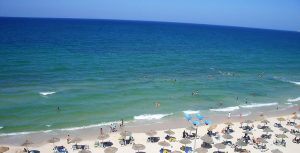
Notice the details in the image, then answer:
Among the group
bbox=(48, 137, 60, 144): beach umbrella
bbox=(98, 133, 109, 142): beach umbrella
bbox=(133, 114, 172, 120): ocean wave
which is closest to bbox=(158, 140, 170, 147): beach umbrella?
bbox=(98, 133, 109, 142): beach umbrella

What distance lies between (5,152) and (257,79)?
52798 mm

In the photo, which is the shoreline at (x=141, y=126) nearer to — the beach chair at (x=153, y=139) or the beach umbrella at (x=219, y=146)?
the beach chair at (x=153, y=139)

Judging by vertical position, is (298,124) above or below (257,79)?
below

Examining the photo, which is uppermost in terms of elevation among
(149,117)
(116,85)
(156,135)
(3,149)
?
(116,85)

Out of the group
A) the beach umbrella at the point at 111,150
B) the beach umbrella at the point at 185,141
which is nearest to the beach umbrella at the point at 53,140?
the beach umbrella at the point at 111,150

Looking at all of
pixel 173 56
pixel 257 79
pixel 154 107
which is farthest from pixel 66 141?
pixel 173 56

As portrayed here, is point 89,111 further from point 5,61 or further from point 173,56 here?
point 173,56

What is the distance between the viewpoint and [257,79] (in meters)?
64.3

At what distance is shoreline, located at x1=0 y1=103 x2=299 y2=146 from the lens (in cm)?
3312

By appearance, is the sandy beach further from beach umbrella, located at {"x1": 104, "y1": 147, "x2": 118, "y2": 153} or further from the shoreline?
beach umbrella, located at {"x1": 104, "y1": 147, "x2": 118, "y2": 153}

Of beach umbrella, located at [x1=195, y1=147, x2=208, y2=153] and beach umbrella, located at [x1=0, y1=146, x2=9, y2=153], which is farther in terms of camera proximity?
beach umbrella, located at [x1=195, y1=147, x2=208, y2=153]

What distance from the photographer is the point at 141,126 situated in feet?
124

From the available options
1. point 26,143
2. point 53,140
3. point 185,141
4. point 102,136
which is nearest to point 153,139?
point 185,141

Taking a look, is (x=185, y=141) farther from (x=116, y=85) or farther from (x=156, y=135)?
(x=116, y=85)
